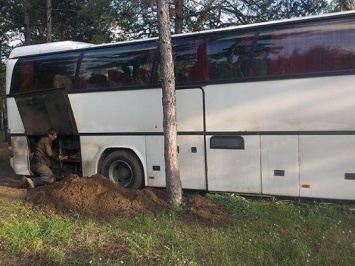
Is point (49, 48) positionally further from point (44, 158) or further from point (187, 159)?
point (187, 159)

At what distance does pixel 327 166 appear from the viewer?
6.51m

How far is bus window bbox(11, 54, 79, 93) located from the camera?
29.9 feet

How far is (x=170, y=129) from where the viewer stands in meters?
6.09

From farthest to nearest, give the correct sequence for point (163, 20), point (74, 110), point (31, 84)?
point (31, 84) → point (74, 110) → point (163, 20)

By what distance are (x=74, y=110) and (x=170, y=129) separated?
3548mm

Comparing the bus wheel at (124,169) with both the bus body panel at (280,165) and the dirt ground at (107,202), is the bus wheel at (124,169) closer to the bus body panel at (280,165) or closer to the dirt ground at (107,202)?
the dirt ground at (107,202)

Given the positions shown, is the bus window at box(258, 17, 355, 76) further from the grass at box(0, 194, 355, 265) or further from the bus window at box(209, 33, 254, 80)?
the grass at box(0, 194, 355, 265)

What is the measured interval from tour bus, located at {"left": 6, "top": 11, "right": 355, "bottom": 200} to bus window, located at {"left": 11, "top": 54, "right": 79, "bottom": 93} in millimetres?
26

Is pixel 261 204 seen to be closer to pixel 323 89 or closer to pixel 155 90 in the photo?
pixel 323 89

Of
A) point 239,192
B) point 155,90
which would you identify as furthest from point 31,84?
point 239,192

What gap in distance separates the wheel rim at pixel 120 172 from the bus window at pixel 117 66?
1668 mm

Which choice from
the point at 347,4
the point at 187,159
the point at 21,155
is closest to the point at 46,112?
the point at 21,155

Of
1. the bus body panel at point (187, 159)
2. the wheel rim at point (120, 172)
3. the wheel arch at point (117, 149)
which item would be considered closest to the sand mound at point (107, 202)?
the bus body panel at point (187, 159)

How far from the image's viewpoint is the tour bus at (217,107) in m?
6.47
